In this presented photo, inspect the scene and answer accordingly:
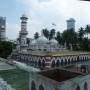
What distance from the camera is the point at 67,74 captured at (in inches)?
558

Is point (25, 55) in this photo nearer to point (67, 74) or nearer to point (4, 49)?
point (4, 49)

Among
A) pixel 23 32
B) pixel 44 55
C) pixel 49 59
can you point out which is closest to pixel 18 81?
pixel 44 55

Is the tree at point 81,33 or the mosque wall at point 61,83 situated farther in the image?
the tree at point 81,33

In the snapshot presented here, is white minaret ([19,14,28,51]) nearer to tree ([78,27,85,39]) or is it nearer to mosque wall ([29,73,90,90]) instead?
tree ([78,27,85,39])

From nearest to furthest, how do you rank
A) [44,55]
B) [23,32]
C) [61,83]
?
[61,83] < [44,55] < [23,32]

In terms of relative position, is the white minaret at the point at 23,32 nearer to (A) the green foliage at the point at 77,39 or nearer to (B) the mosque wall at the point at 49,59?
(B) the mosque wall at the point at 49,59

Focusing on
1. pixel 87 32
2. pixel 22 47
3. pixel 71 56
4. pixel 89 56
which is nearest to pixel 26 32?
pixel 22 47

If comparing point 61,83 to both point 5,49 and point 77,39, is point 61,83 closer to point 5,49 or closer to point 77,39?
point 5,49

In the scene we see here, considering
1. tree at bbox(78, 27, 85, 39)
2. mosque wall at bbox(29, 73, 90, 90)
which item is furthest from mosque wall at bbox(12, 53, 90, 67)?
mosque wall at bbox(29, 73, 90, 90)

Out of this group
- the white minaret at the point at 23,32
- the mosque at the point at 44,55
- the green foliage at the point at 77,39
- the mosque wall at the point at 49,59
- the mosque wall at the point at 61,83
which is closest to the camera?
the mosque wall at the point at 61,83

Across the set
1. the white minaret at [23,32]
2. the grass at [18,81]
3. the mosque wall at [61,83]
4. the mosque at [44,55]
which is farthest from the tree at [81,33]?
the mosque wall at [61,83]

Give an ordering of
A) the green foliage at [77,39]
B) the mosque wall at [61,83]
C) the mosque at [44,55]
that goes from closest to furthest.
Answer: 1. the mosque wall at [61,83]
2. the mosque at [44,55]
3. the green foliage at [77,39]

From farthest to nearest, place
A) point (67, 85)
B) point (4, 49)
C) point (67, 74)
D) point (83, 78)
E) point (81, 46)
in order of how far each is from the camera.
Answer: point (81, 46), point (4, 49), point (67, 74), point (83, 78), point (67, 85)

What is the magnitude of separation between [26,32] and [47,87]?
118 ft
